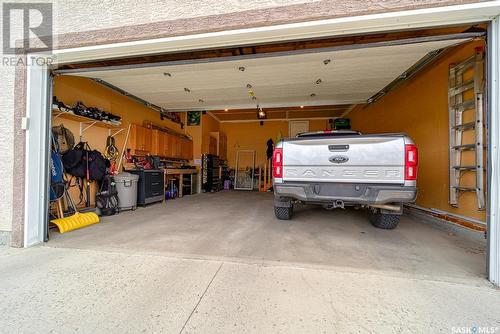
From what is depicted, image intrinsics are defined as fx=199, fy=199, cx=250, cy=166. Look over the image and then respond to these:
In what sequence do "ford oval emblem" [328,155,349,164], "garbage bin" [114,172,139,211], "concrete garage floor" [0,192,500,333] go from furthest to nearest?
1. "garbage bin" [114,172,139,211]
2. "ford oval emblem" [328,155,349,164]
3. "concrete garage floor" [0,192,500,333]

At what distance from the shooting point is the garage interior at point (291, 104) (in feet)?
7.70

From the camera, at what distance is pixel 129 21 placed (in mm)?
2236

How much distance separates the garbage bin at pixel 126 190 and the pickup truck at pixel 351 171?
345 centimetres

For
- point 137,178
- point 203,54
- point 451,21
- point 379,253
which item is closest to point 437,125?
point 451,21

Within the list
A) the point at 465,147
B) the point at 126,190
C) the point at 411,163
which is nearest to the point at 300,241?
the point at 411,163

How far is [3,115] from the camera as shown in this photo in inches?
95.4

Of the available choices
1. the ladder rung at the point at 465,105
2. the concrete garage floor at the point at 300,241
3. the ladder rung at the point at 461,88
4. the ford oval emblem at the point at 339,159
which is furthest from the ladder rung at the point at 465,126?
the ford oval emblem at the point at 339,159

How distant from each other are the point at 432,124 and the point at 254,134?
7.56 metres

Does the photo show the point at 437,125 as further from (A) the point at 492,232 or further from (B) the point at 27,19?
(B) the point at 27,19

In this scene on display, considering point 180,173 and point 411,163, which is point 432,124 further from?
point 180,173

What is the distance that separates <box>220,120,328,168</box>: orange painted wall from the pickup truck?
23.8 feet

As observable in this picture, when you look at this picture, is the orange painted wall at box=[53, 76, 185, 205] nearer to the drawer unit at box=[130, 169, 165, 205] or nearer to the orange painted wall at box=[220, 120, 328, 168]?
the drawer unit at box=[130, 169, 165, 205]

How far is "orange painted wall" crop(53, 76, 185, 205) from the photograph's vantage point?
3.79 meters

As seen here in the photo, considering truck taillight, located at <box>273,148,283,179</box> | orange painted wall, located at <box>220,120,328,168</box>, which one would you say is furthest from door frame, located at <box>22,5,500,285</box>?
orange painted wall, located at <box>220,120,328,168</box>
